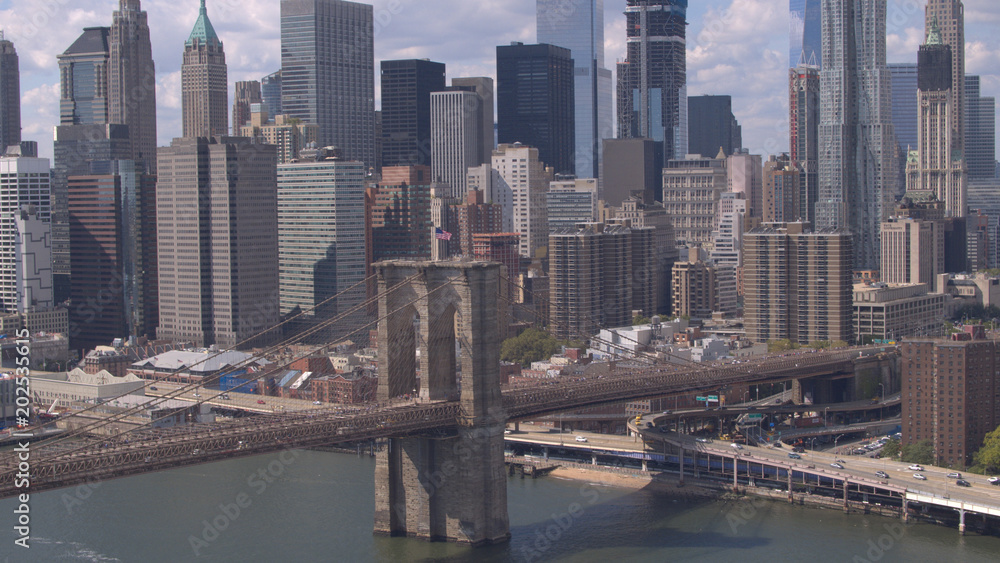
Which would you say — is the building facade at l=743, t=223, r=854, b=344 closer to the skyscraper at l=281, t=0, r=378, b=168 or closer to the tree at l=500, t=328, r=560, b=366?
the tree at l=500, t=328, r=560, b=366

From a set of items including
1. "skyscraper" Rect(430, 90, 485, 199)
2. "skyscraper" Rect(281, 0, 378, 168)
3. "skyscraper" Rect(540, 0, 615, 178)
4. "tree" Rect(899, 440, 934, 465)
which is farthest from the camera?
"skyscraper" Rect(540, 0, 615, 178)

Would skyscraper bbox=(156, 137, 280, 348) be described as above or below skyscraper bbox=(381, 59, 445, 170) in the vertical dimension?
below

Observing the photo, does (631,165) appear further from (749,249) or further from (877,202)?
(749,249)

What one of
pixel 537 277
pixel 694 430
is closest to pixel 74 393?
pixel 694 430

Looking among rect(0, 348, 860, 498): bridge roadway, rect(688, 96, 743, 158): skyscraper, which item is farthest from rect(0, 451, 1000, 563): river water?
rect(688, 96, 743, 158): skyscraper

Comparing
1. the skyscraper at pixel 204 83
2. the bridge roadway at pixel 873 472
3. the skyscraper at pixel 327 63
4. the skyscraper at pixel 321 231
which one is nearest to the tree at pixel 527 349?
the skyscraper at pixel 321 231

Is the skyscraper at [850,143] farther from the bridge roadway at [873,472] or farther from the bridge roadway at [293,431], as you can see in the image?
the bridge roadway at [873,472]

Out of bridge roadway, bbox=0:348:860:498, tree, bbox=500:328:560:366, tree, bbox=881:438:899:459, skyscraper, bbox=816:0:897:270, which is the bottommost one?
tree, bbox=881:438:899:459
